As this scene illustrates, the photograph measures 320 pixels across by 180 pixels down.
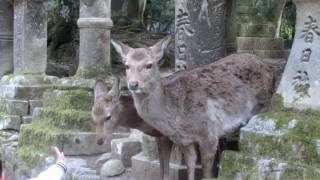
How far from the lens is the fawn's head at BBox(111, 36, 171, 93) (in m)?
6.11

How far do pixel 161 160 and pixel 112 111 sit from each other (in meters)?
0.71

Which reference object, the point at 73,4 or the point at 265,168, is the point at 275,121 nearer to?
the point at 265,168

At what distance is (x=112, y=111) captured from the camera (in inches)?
276

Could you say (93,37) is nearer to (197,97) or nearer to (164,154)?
(164,154)

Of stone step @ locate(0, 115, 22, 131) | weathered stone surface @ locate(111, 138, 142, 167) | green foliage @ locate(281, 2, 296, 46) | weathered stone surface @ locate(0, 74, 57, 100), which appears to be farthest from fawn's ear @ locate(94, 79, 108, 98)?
green foliage @ locate(281, 2, 296, 46)

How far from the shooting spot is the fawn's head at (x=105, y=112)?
6945 millimetres

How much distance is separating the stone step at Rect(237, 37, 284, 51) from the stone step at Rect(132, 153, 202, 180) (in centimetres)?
459

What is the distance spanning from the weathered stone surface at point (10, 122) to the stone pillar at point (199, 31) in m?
4.00

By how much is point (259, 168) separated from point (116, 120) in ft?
6.04

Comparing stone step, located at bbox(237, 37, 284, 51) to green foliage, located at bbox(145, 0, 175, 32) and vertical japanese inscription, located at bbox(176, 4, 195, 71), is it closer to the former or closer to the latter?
vertical japanese inscription, located at bbox(176, 4, 195, 71)

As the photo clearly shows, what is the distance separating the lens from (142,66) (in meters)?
6.17

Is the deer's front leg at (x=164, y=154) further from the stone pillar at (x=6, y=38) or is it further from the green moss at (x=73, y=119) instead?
the stone pillar at (x=6, y=38)

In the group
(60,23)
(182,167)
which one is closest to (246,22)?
(60,23)

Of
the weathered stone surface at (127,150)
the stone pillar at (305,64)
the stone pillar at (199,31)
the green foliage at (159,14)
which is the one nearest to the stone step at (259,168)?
the stone pillar at (305,64)
